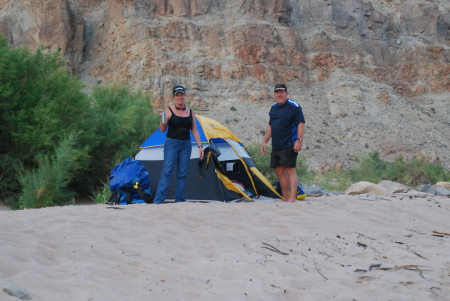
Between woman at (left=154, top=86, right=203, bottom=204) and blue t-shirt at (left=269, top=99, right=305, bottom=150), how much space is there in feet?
3.83

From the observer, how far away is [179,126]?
6812 millimetres

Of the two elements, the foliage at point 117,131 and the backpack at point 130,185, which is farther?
the foliage at point 117,131

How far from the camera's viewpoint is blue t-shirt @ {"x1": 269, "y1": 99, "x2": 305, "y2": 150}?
22.8ft

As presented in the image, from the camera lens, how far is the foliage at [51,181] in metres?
8.65

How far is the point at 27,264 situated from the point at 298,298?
1868mm

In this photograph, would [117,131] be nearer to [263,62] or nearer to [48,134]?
[48,134]

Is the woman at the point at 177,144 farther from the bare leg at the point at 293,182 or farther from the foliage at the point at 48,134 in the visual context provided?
the foliage at the point at 48,134

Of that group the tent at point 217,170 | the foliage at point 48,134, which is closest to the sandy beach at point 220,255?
the tent at point 217,170

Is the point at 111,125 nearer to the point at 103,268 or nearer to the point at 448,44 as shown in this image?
the point at 103,268

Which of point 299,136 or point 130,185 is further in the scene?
point 130,185

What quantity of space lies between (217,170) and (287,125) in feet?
4.53

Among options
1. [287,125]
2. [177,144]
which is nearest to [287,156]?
[287,125]

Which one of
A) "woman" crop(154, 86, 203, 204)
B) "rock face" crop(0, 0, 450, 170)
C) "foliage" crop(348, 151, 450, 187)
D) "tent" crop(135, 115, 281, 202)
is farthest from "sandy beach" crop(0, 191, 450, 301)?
"rock face" crop(0, 0, 450, 170)

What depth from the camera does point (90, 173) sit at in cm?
1141
